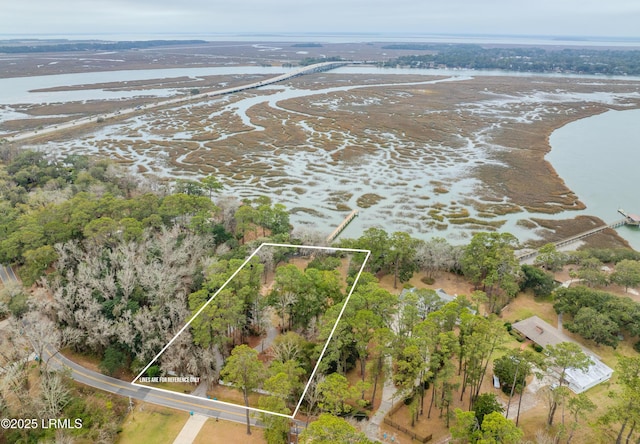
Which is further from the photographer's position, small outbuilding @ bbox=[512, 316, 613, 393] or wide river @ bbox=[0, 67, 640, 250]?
wide river @ bbox=[0, 67, 640, 250]

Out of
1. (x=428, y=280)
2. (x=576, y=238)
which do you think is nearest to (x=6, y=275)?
(x=428, y=280)

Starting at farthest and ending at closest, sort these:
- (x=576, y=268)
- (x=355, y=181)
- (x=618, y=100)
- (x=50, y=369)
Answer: (x=618, y=100) → (x=355, y=181) → (x=576, y=268) → (x=50, y=369)

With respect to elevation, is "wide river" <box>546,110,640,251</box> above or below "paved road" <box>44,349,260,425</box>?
above

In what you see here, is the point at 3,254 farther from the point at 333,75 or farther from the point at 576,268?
the point at 333,75

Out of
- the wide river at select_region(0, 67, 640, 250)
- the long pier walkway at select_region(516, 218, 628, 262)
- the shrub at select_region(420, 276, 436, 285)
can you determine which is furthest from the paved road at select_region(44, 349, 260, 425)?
the long pier walkway at select_region(516, 218, 628, 262)

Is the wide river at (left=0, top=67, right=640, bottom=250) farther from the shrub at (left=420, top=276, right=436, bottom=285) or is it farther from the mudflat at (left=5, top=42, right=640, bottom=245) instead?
the shrub at (left=420, top=276, right=436, bottom=285)

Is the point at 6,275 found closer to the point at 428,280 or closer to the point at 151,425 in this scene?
the point at 151,425

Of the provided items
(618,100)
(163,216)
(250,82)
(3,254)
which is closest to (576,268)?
(163,216)
